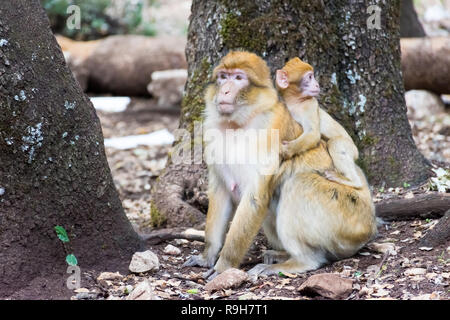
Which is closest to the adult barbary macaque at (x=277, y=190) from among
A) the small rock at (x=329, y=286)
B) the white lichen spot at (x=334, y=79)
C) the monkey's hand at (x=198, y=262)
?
the monkey's hand at (x=198, y=262)

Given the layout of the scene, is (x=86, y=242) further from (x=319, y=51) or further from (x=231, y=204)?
(x=319, y=51)

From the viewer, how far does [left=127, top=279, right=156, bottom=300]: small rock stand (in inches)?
161

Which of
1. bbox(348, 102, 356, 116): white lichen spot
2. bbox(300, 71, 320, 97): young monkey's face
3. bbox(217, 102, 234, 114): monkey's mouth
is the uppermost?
bbox(300, 71, 320, 97): young monkey's face

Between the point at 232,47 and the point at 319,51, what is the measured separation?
79 centimetres

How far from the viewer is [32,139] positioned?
4.17m

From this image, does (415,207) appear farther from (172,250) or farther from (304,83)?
(172,250)

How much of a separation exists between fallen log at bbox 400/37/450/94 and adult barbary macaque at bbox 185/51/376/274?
21.2ft

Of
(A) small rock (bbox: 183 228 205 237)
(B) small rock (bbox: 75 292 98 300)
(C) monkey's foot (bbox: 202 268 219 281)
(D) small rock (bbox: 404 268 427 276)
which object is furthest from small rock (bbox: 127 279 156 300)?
(D) small rock (bbox: 404 268 427 276)

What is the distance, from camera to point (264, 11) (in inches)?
232

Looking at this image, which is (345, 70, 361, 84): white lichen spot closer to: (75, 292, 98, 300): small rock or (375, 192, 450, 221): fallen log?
(375, 192, 450, 221): fallen log

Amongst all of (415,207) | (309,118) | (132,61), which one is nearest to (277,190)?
(309,118)

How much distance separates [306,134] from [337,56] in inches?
54.8
